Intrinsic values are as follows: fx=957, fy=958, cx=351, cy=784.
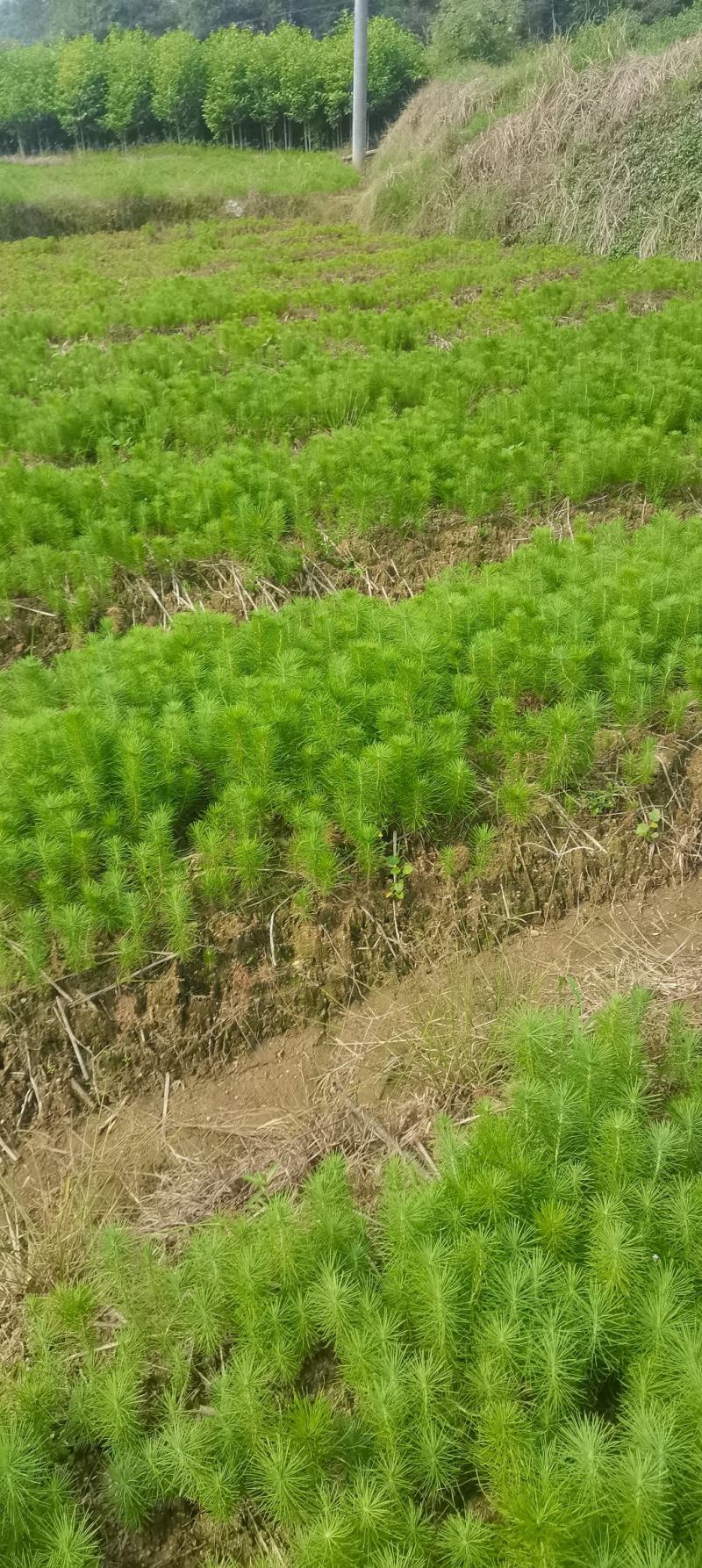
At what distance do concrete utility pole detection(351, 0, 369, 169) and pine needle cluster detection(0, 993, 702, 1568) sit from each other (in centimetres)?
3274

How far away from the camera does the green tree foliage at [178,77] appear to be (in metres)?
40.2

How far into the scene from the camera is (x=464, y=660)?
527 cm

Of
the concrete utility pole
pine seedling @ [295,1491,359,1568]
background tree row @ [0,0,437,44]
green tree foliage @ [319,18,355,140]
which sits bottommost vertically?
pine seedling @ [295,1491,359,1568]

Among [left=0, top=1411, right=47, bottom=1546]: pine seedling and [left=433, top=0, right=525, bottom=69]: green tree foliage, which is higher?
[left=433, top=0, right=525, bottom=69]: green tree foliage

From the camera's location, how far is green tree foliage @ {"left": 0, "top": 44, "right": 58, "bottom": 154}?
41.5 metres

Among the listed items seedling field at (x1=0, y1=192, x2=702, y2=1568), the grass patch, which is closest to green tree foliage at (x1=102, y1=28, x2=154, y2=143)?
the grass patch

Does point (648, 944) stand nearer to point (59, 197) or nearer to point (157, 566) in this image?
point (157, 566)

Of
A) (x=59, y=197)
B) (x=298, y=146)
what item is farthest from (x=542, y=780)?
(x=298, y=146)

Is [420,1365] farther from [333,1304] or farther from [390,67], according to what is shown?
[390,67]

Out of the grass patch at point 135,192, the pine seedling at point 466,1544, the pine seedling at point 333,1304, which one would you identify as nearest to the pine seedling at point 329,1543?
the pine seedling at point 466,1544

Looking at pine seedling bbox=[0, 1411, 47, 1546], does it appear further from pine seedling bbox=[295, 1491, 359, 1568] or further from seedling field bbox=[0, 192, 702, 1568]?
pine seedling bbox=[295, 1491, 359, 1568]

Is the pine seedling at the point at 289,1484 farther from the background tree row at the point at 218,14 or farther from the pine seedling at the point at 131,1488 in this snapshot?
the background tree row at the point at 218,14

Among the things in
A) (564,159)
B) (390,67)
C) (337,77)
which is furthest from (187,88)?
(564,159)

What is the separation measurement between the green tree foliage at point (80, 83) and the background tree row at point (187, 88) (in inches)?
1.5
